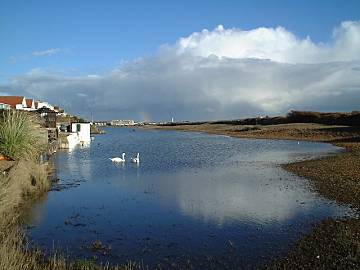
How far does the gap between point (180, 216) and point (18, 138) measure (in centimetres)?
1197

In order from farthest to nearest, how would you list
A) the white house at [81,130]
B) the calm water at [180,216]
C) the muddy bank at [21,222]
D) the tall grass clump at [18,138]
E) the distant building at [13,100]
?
the distant building at [13,100] < the white house at [81,130] < the tall grass clump at [18,138] < the calm water at [180,216] < the muddy bank at [21,222]

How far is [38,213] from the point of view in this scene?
15062mm

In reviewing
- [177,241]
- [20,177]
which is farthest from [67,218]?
[177,241]

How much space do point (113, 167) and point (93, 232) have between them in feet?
54.7

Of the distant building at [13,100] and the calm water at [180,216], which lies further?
the distant building at [13,100]

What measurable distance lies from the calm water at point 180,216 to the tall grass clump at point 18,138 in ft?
8.14

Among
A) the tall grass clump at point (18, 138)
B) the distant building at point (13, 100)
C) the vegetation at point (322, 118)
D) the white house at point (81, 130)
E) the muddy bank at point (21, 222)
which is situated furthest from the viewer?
the distant building at point (13, 100)

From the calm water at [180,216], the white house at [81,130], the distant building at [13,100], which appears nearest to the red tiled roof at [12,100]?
the distant building at [13,100]

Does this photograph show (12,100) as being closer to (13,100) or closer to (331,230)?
(13,100)

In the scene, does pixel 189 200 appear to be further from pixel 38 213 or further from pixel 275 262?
pixel 275 262

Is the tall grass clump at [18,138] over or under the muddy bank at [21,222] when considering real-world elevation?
over

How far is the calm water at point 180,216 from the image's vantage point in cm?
1066

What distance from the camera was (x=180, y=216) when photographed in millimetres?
14469

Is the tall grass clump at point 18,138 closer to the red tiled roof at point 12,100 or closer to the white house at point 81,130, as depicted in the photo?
the white house at point 81,130
